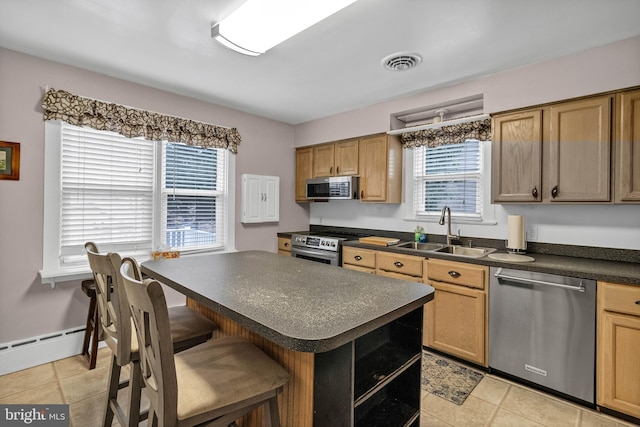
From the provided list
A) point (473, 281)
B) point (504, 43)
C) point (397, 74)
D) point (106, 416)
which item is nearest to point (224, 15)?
point (397, 74)

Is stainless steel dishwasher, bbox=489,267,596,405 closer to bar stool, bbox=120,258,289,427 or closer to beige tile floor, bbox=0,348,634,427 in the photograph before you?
beige tile floor, bbox=0,348,634,427

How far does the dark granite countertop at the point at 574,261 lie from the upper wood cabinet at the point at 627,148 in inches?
19.1

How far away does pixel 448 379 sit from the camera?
244cm

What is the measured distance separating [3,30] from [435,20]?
292 cm

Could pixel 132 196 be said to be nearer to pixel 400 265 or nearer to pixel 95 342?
pixel 95 342

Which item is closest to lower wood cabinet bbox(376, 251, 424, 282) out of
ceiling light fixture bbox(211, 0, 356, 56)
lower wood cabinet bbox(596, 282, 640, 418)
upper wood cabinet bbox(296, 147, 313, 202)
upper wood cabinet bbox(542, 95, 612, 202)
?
upper wood cabinet bbox(542, 95, 612, 202)

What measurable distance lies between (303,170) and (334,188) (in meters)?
0.73

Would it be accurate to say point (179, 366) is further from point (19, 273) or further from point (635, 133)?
point (635, 133)

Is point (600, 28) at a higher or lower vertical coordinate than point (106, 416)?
higher

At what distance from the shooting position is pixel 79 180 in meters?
2.80

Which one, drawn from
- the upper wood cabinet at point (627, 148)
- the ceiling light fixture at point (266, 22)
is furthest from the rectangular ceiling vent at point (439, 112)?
the ceiling light fixture at point (266, 22)

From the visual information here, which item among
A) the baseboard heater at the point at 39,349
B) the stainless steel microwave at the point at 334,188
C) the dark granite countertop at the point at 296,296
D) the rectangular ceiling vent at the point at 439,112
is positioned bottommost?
the baseboard heater at the point at 39,349

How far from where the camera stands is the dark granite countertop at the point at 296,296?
1.05 metres

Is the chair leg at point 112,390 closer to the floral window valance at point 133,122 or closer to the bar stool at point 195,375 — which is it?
the bar stool at point 195,375
